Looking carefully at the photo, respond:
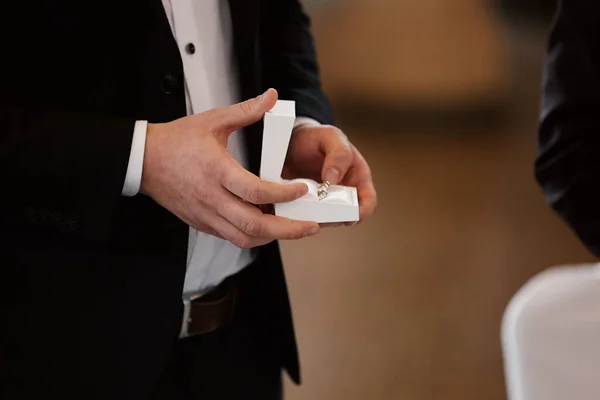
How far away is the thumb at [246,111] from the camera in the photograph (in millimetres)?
683

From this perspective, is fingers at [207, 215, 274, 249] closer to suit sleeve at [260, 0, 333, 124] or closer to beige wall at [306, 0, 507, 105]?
suit sleeve at [260, 0, 333, 124]

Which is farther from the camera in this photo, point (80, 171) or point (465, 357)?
point (465, 357)

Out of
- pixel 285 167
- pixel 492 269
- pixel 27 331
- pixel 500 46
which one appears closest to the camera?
pixel 27 331

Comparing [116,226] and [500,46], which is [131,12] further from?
[500,46]

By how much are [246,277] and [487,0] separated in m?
3.44

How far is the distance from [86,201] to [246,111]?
212mm

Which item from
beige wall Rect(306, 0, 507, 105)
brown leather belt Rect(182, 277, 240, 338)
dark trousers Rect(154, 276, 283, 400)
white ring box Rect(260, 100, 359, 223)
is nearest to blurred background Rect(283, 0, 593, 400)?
beige wall Rect(306, 0, 507, 105)

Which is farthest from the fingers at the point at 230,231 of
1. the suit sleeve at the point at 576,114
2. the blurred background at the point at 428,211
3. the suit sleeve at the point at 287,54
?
the blurred background at the point at 428,211

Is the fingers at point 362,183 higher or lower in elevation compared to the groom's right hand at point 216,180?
lower

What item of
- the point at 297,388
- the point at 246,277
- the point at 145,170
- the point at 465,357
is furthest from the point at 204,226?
the point at 465,357

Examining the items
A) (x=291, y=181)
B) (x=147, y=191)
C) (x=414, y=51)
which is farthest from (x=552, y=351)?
(x=414, y=51)

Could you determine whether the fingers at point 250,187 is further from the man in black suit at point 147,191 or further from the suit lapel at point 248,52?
the suit lapel at point 248,52

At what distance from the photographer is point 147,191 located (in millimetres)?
750

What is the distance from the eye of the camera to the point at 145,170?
2.40 feet
